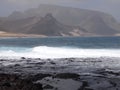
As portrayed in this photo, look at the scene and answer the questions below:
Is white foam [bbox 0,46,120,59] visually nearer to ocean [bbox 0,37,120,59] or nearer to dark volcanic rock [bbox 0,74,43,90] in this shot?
ocean [bbox 0,37,120,59]

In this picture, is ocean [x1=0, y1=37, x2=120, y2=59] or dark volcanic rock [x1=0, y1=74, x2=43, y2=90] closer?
dark volcanic rock [x1=0, y1=74, x2=43, y2=90]

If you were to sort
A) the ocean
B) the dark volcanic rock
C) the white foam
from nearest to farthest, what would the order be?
the dark volcanic rock < the white foam < the ocean

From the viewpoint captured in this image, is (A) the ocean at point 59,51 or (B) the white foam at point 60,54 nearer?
(B) the white foam at point 60,54

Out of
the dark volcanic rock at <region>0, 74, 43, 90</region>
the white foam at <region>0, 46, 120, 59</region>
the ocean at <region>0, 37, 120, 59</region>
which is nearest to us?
the dark volcanic rock at <region>0, 74, 43, 90</region>

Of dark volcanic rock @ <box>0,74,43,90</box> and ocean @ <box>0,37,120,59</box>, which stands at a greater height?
ocean @ <box>0,37,120,59</box>

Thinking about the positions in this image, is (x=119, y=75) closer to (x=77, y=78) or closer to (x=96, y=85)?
(x=77, y=78)

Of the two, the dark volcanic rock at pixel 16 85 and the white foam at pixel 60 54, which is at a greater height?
the white foam at pixel 60 54

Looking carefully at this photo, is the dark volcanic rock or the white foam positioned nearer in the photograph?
the dark volcanic rock

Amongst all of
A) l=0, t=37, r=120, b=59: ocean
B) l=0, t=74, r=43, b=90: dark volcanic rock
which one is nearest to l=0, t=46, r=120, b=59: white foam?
l=0, t=37, r=120, b=59: ocean

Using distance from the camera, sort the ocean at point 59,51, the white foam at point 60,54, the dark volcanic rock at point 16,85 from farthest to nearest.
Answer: the ocean at point 59,51 → the white foam at point 60,54 → the dark volcanic rock at point 16,85

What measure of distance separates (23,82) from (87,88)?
2409mm

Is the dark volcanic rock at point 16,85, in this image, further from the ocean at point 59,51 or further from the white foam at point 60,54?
the white foam at point 60,54

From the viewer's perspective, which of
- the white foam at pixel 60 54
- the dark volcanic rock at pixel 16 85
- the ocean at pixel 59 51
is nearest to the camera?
the dark volcanic rock at pixel 16 85

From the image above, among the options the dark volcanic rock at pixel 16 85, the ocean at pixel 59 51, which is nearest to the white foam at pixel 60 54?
the ocean at pixel 59 51
